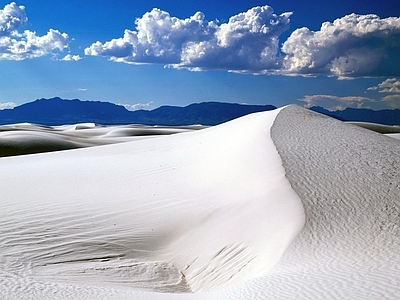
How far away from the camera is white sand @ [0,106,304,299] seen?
7571mm

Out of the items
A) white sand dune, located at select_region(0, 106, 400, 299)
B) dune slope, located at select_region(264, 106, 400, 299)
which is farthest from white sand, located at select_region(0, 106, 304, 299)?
dune slope, located at select_region(264, 106, 400, 299)

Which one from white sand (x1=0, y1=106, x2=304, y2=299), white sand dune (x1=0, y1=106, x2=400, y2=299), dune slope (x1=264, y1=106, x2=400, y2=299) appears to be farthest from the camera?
white sand (x1=0, y1=106, x2=304, y2=299)

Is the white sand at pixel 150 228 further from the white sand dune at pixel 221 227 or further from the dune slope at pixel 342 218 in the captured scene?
the dune slope at pixel 342 218

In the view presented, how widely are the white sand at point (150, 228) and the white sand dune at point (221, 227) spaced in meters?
0.03

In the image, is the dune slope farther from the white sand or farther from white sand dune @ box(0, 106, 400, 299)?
the white sand

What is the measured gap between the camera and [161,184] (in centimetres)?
1244

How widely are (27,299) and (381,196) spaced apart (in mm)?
6716

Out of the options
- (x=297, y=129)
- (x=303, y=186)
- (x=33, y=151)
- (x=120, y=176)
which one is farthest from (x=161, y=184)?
(x=33, y=151)

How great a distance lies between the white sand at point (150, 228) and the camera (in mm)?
7571

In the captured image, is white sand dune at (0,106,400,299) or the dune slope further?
white sand dune at (0,106,400,299)

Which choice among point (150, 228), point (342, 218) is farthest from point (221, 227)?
point (342, 218)

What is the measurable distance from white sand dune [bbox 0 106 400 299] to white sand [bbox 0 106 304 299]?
28mm

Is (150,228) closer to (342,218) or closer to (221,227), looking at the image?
(221,227)

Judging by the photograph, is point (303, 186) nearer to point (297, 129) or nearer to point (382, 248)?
point (382, 248)
